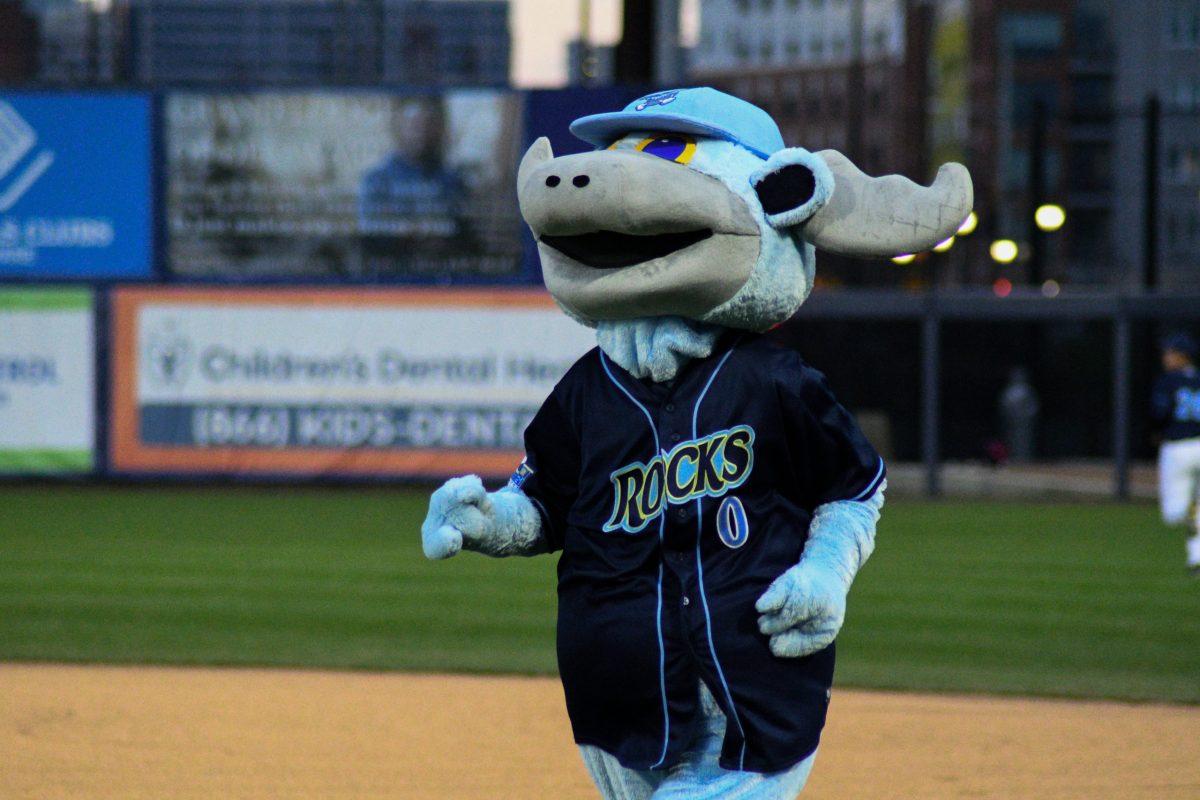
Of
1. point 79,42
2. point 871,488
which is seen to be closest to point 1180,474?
point 871,488

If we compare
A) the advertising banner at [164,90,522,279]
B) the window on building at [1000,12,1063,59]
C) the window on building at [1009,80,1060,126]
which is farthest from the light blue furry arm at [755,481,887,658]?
the window on building at [1000,12,1063,59]

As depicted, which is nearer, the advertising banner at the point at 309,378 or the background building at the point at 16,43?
the advertising banner at the point at 309,378

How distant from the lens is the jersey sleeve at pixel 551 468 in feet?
11.2

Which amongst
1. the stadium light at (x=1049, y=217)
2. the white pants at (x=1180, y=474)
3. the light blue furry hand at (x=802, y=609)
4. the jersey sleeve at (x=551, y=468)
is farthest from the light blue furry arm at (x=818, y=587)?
the stadium light at (x=1049, y=217)

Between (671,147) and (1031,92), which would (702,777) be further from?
(1031,92)

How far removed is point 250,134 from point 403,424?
356 centimetres

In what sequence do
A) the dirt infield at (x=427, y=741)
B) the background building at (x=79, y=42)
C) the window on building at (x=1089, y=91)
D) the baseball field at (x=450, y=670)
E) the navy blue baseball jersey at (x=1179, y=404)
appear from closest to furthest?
the dirt infield at (x=427, y=741), the baseball field at (x=450, y=670), the navy blue baseball jersey at (x=1179, y=404), the background building at (x=79, y=42), the window on building at (x=1089, y=91)

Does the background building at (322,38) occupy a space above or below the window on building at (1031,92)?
below

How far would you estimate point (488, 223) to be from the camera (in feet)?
54.3

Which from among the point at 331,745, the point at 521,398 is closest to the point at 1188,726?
the point at 331,745

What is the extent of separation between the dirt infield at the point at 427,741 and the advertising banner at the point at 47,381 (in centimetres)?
924

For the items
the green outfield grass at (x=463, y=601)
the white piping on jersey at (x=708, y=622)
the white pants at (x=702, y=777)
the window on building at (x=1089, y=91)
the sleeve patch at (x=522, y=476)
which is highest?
the window on building at (x=1089, y=91)

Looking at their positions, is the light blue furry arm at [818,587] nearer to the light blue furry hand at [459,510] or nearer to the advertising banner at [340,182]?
the light blue furry hand at [459,510]

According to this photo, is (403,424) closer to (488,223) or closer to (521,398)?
(521,398)
